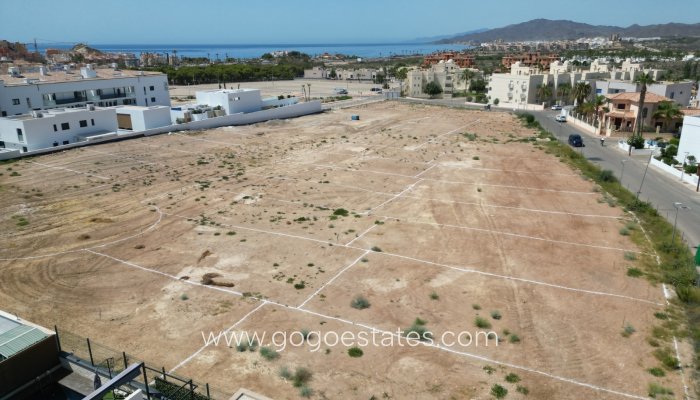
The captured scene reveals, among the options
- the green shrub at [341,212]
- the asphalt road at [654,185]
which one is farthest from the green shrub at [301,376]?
the asphalt road at [654,185]

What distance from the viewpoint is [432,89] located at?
11006 centimetres

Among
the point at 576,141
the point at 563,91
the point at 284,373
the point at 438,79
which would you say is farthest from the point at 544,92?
the point at 284,373

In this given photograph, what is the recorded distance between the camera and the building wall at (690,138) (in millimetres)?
42469

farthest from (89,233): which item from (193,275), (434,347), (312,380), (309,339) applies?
(434,347)

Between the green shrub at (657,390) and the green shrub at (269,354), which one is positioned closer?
the green shrub at (657,390)

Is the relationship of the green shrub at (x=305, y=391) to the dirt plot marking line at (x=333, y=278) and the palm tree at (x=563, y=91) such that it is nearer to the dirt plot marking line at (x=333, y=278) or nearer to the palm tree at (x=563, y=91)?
the dirt plot marking line at (x=333, y=278)

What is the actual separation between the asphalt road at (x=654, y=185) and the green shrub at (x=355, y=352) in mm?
20872

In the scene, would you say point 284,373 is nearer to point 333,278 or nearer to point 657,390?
point 333,278

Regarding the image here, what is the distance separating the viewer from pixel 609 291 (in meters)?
22.2

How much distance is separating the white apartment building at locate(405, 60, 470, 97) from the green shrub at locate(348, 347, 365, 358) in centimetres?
10089

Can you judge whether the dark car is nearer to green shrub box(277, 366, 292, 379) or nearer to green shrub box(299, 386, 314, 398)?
green shrub box(277, 366, 292, 379)

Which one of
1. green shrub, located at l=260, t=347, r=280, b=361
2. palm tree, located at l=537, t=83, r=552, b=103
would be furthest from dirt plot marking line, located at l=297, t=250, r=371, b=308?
palm tree, located at l=537, t=83, r=552, b=103

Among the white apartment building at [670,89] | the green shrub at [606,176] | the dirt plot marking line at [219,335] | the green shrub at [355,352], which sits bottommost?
the green shrub at [355,352]

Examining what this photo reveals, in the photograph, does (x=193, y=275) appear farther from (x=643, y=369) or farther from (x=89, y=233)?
(x=643, y=369)
